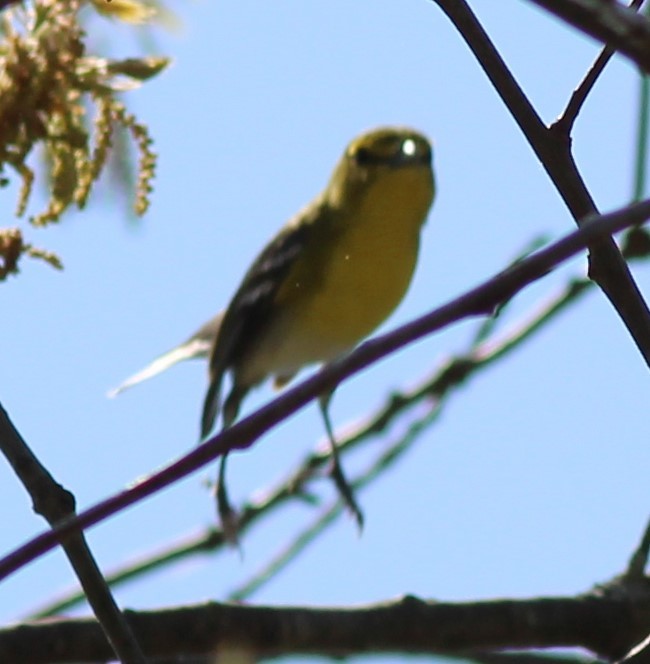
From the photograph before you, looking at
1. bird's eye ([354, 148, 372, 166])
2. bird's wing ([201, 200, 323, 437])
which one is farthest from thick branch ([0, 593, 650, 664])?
bird's eye ([354, 148, 372, 166])

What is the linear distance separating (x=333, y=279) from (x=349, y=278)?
5 centimetres

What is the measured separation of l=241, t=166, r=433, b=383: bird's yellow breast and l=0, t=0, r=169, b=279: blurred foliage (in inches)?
106

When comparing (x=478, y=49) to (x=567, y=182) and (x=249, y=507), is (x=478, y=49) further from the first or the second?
(x=249, y=507)

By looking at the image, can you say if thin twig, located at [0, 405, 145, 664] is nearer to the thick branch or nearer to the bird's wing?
the thick branch

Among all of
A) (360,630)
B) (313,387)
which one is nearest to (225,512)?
(360,630)

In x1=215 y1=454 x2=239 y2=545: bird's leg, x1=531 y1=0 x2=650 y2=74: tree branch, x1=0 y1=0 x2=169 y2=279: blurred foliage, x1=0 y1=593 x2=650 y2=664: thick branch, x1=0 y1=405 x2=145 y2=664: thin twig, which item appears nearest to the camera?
x1=531 y1=0 x2=650 y2=74: tree branch

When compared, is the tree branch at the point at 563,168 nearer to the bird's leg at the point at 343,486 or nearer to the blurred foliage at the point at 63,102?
the blurred foliage at the point at 63,102

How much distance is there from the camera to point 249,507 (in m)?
3.11

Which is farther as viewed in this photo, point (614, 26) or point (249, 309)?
point (249, 309)

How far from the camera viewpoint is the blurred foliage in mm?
1564

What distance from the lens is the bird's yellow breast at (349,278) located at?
4.40 meters

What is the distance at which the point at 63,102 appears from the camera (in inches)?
64.3

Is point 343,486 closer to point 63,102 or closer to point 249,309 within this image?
point 249,309

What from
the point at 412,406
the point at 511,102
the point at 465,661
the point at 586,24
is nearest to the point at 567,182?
the point at 511,102
